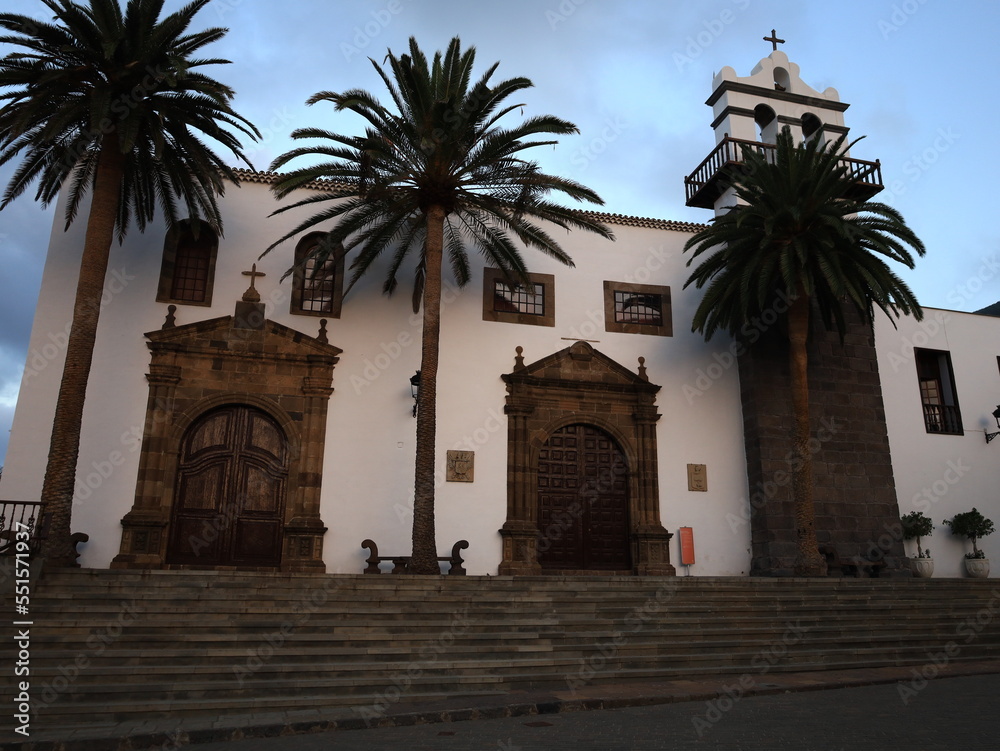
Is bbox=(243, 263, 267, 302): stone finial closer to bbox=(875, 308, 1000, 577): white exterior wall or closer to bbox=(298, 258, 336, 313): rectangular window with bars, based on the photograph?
bbox=(298, 258, 336, 313): rectangular window with bars

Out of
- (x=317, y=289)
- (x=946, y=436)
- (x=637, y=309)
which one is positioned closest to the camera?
(x=317, y=289)

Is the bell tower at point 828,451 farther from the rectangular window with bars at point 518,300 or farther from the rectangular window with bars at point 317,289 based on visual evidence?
the rectangular window with bars at point 317,289

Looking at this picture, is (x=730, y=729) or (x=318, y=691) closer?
(x=730, y=729)

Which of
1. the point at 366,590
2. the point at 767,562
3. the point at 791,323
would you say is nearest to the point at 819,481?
the point at 767,562

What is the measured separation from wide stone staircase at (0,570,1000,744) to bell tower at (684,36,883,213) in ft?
35.5

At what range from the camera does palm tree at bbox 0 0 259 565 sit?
39.9 feet

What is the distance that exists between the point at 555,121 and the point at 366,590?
8507 millimetres

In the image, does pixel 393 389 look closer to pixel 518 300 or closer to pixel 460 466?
pixel 460 466

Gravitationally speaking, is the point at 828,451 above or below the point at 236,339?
below

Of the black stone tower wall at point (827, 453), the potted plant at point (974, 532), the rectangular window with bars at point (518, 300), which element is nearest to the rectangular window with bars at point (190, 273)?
the rectangular window with bars at point (518, 300)

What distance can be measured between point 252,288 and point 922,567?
48.9 feet

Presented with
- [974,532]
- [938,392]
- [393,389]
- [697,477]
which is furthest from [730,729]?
[938,392]

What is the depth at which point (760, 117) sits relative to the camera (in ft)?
68.7

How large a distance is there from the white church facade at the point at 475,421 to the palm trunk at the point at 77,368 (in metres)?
2.03
